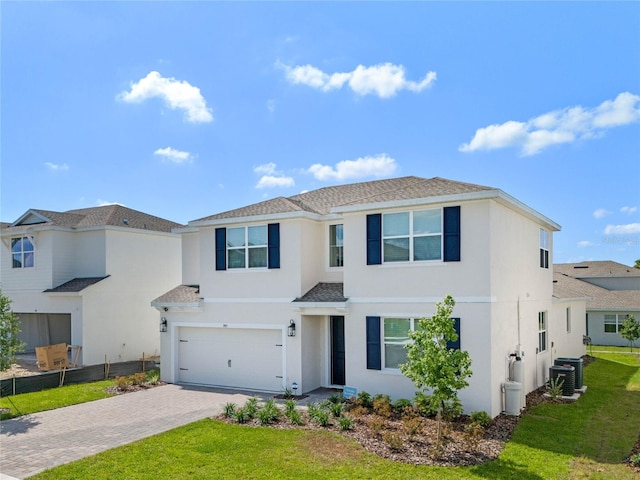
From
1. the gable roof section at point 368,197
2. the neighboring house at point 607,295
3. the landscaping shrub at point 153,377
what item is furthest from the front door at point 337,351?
the neighboring house at point 607,295

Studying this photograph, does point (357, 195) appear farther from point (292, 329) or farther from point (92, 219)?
point (92, 219)

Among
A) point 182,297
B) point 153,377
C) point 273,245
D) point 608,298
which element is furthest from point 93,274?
point 608,298

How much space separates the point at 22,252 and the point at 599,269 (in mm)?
39468

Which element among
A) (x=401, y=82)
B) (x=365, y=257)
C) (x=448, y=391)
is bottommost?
(x=448, y=391)

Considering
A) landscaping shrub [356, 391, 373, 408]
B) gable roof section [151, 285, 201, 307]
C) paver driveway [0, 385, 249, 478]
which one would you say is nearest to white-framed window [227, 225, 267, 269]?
gable roof section [151, 285, 201, 307]

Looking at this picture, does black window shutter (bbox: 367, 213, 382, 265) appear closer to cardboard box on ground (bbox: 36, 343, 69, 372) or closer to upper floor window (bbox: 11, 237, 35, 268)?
cardboard box on ground (bbox: 36, 343, 69, 372)

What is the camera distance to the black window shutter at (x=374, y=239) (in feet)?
42.4

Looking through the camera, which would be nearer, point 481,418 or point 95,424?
point 481,418

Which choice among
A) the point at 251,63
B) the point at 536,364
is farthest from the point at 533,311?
the point at 251,63

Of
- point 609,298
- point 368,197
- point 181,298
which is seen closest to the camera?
point 368,197

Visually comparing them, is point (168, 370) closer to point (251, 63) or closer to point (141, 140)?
point (141, 140)

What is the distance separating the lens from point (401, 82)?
51.5 feet

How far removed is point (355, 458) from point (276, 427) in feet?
8.78

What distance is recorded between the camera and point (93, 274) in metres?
20.1
